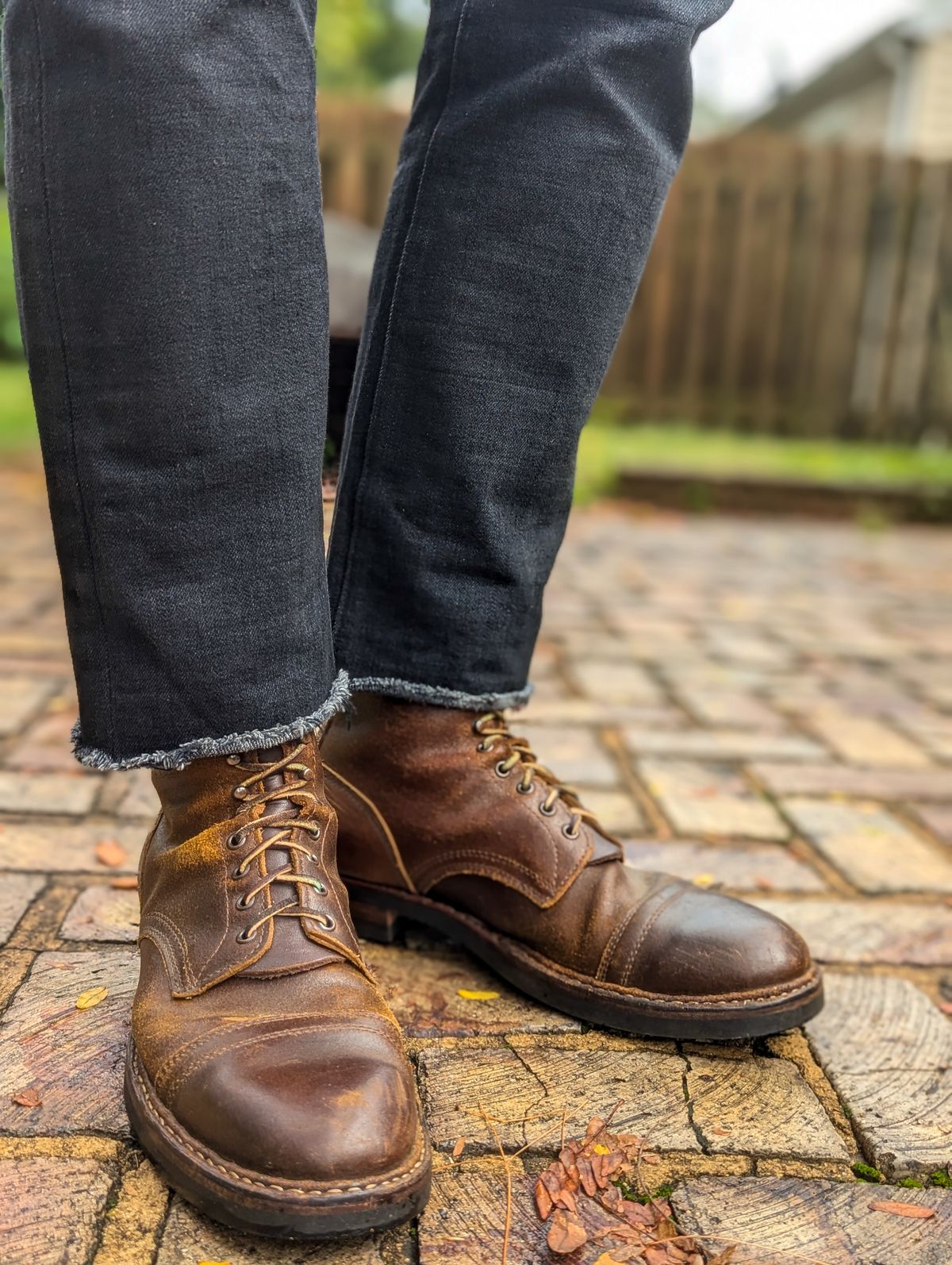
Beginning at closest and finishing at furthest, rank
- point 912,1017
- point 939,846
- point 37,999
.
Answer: point 37,999 < point 912,1017 < point 939,846

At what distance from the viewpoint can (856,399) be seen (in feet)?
24.5

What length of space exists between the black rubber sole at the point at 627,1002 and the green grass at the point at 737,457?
3.11 meters

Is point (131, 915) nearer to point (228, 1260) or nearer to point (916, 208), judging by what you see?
point (228, 1260)

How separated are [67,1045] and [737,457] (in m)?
5.39

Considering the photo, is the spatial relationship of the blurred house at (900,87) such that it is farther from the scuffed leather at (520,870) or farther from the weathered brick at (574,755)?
the scuffed leather at (520,870)

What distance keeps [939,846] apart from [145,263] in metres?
1.38

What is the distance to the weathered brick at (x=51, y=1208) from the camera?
79 centimetres

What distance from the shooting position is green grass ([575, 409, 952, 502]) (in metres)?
5.06

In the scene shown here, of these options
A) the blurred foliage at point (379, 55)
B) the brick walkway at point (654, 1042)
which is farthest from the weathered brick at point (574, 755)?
the blurred foliage at point (379, 55)

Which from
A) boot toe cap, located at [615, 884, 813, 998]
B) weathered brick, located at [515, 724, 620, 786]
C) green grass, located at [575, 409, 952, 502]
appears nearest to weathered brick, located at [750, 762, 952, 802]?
weathered brick, located at [515, 724, 620, 786]

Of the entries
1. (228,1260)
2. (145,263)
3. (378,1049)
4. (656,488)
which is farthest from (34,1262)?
(656,488)

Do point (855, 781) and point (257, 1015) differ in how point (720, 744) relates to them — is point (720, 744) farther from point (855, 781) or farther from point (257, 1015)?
point (257, 1015)

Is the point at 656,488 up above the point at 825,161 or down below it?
below

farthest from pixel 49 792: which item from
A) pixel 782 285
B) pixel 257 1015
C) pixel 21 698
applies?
pixel 782 285
